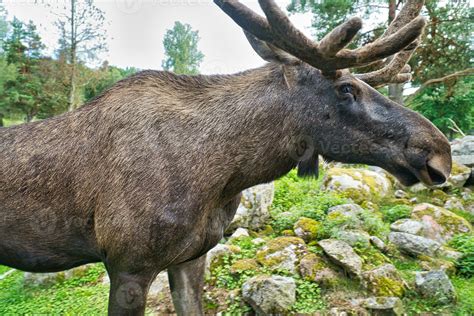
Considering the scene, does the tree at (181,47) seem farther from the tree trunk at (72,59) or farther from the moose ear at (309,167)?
the moose ear at (309,167)

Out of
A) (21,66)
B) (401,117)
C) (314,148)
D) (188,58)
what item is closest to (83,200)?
(314,148)

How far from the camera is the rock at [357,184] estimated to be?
316 inches

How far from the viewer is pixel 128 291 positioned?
246 centimetres

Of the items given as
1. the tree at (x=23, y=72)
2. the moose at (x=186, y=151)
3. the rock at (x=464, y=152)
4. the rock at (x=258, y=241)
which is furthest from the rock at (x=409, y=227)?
the tree at (x=23, y=72)

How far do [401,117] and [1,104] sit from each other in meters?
28.3

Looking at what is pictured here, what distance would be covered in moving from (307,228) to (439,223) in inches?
107

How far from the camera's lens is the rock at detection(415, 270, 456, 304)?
4.46 m

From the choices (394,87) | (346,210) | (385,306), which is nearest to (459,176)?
(346,210)

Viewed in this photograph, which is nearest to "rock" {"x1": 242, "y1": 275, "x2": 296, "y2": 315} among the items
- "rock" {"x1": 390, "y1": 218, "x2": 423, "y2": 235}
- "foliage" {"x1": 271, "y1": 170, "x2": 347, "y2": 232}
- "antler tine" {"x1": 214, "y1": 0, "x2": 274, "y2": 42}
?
"foliage" {"x1": 271, "y1": 170, "x2": 347, "y2": 232}

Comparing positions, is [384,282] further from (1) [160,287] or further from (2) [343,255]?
(1) [160,287]

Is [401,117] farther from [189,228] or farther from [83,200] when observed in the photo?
[83,200]

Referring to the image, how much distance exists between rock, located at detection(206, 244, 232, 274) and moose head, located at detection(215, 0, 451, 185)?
269cm

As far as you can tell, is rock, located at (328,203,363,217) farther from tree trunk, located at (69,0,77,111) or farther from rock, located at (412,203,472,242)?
tree trunk, located at (69,0,77,111)

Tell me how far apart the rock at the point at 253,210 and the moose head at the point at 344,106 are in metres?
3.68
